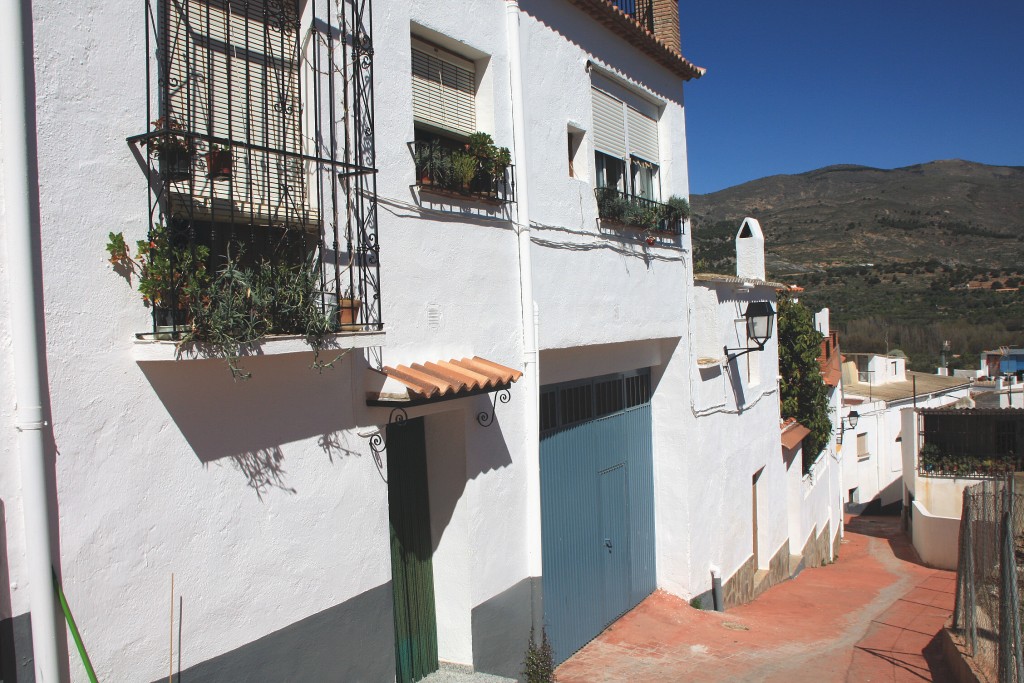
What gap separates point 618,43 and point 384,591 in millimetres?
6960

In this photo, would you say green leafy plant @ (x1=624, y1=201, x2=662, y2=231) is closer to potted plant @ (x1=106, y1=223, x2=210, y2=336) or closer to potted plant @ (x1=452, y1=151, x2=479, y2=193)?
potted plant @ (x1=452, y1=151, x2=479, y2=193)

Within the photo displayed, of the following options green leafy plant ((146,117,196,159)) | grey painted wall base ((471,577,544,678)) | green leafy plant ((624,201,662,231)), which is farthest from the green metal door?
green leafy plant ((624,201,662,231))

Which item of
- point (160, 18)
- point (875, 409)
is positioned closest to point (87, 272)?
point (160, 18)

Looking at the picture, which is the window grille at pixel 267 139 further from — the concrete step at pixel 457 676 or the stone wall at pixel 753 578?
the stone wall at pixel 753 578

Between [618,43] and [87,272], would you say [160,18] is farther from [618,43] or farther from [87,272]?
[618,43]

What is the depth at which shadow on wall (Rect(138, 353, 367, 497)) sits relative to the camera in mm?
4332

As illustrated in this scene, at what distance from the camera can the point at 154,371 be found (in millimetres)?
4176

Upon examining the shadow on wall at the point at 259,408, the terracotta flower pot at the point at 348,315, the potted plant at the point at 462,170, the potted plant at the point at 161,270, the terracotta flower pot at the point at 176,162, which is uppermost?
the potted plant at the point at 462,170

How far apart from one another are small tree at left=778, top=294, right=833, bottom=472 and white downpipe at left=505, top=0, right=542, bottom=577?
11718 mm

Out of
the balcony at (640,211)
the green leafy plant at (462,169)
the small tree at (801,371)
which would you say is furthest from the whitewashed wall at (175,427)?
the small tree at (801,371)

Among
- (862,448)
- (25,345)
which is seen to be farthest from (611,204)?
(862,448)

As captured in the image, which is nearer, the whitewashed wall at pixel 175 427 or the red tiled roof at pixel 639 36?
the whitewashed wall at pixel 175 427

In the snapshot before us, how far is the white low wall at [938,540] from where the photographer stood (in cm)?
1995

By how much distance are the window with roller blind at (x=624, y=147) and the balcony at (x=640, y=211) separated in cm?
21
